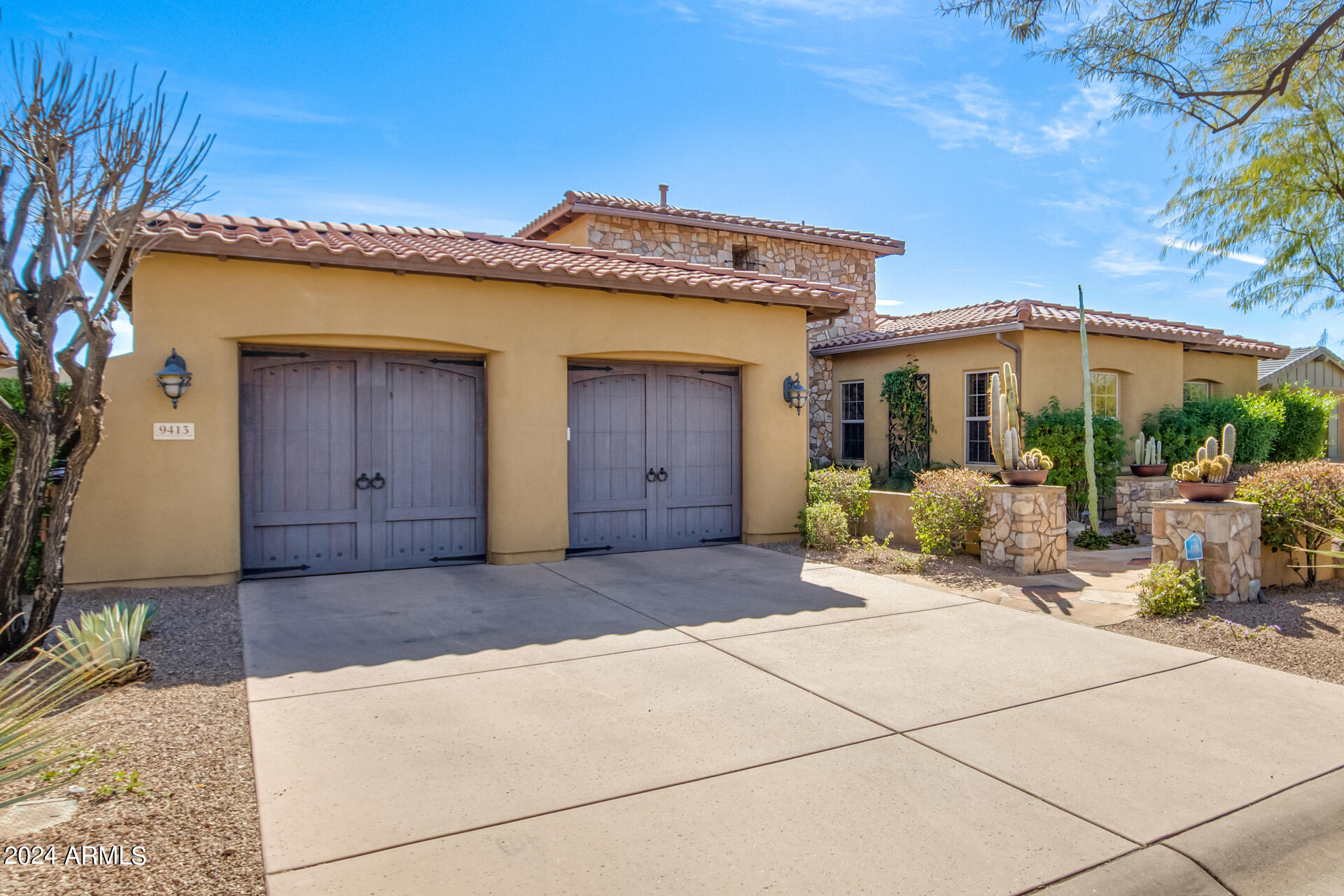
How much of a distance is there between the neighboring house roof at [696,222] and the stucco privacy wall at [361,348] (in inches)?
215

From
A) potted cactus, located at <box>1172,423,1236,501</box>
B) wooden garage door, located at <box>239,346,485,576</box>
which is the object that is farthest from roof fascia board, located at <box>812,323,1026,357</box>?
wooden garage door, located at <box>239,346,485,576</box>

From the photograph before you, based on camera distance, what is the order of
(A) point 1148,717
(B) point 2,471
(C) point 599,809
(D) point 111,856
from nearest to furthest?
(D) point 111,856 → (C) point 599,809 → (A) point 1148,717 → (B) point 2,471

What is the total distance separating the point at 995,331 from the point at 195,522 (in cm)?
1161

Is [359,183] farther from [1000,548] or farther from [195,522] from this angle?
[1000,548]

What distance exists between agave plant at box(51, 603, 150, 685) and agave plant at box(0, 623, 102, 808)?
2.6 inches

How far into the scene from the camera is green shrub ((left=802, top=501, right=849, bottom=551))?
33.3 ft

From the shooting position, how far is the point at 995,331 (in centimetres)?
1289

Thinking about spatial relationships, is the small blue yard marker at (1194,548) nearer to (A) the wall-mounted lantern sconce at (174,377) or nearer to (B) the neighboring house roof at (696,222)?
(A) the wall-mounted lantern sconce at (174,377)

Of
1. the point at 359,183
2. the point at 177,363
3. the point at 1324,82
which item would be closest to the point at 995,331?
the point at 1324,82

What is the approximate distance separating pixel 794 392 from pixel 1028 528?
346 centimetres

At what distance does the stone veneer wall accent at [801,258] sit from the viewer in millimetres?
15438

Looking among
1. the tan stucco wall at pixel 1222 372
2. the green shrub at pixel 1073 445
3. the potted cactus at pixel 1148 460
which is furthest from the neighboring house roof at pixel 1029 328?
the potted cactus at pixel 1148 460

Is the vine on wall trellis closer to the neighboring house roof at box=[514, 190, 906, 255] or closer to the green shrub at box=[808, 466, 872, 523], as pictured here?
the neighboring house roof at box=[514, 190, 906, 255]

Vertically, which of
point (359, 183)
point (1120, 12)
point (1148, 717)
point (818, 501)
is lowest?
point (1148, 717)
